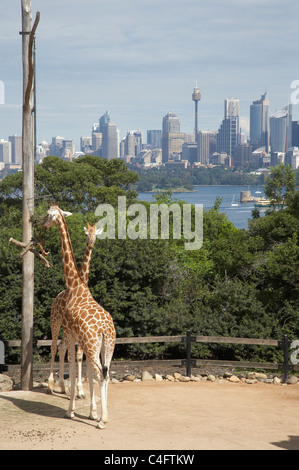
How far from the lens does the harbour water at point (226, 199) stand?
114m

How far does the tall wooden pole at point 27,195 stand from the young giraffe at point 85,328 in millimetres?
1145

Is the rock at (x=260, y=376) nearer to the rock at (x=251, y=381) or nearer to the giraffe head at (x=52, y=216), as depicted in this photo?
the rock at (x=251, y=381)

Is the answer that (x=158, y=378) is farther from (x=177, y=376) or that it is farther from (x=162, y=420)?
(x=162, y=420)

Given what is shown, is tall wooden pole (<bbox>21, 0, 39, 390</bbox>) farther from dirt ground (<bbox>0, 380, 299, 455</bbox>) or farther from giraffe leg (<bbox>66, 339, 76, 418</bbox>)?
giraffe leg (<bbox>66, 339, 76, 418</bbox>)

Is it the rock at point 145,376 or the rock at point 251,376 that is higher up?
the rock at point 145,376

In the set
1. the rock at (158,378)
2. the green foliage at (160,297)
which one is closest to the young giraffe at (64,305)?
the rock at (158,378)

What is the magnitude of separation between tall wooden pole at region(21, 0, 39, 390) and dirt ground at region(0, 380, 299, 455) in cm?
75

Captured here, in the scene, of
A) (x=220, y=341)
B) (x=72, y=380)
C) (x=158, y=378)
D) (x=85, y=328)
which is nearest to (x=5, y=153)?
(x=158, y=378)

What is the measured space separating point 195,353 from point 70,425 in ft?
19.0

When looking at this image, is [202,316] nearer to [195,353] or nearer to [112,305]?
[195,353]

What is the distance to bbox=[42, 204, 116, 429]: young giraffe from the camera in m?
8.79

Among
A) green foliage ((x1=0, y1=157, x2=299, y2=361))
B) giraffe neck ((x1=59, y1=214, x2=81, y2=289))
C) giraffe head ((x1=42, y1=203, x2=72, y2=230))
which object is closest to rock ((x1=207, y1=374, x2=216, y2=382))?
green foliage ((x1=0, y1=157, x2=299, y2=361))

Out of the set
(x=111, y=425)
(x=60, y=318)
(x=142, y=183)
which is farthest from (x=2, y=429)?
(x=142, y=183)

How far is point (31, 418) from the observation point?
9.19 metres
